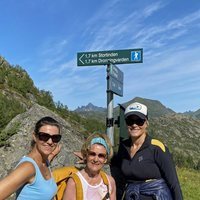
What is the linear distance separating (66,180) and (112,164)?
94cm

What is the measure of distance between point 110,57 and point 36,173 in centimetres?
496

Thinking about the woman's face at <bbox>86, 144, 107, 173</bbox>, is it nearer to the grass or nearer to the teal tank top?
the teal tank top

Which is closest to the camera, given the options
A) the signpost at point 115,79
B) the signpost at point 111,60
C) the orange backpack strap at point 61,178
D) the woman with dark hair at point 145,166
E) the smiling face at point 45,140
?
the smiling face at point 45,140

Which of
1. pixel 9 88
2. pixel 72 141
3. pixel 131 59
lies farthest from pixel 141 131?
pixel 9 88

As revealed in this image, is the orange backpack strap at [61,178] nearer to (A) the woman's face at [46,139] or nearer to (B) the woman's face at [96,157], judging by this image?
(B) the woman's face at [96,157]

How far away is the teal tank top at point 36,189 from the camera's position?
3264 millimetres

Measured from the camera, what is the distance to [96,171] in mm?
4168

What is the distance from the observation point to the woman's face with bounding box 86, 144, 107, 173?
13.7 feet

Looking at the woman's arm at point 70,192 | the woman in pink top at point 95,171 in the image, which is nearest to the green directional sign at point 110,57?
the woman in pink top at point 95,171

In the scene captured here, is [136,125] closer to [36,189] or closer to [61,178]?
[61,178]

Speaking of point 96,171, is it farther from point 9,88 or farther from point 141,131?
point 9,88

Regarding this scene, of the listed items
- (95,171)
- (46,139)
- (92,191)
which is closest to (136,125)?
(95,171)

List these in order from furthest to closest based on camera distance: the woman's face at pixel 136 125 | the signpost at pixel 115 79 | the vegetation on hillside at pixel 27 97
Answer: the vegetation on hillside at pixel 27 97
the signpost at pixel 115 79
the woman's face at pixel 136 125

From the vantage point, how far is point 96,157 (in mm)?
4207
